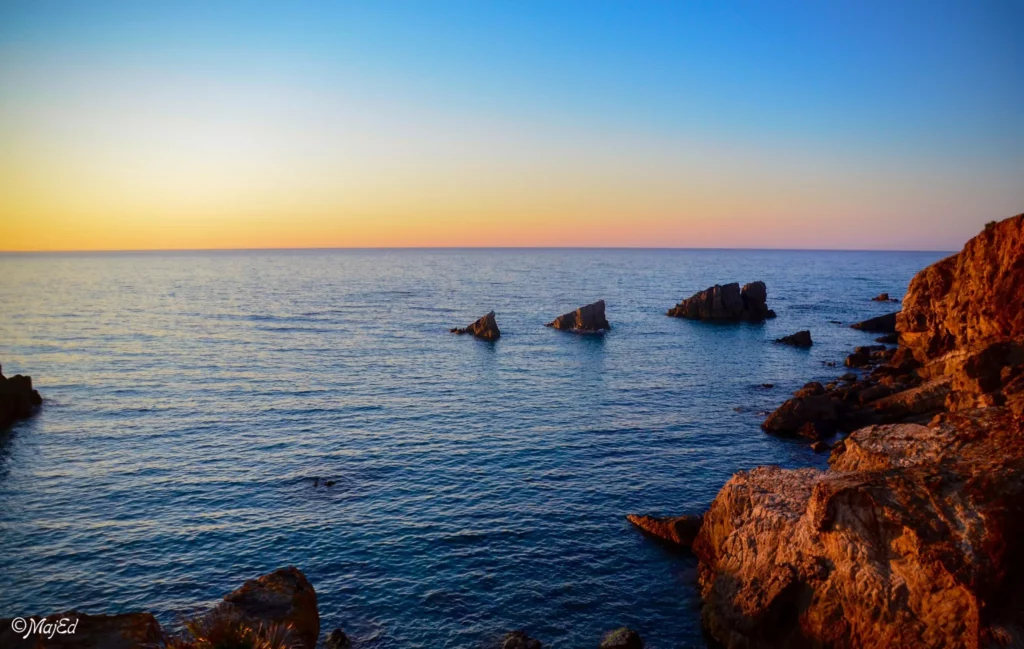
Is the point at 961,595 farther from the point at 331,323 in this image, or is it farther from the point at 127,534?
the point at 331,323

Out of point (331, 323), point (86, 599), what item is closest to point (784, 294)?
point (331, 323)

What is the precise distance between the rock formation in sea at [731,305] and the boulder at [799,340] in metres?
21.4

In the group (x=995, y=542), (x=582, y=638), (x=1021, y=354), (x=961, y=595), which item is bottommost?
(x=582, y=638)

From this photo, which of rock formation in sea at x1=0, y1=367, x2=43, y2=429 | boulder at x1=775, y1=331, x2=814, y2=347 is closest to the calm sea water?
rock formation in sea at x1=0, y1=367, x2=43, y2=429

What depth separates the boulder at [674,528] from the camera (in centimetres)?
3362

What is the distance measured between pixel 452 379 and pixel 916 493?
53.8 m

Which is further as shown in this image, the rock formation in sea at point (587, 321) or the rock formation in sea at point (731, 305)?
the rock formation in sea at point (731, 305)

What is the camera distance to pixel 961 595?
1920 centimetres

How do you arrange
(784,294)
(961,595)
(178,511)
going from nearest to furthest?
(961,595) < (178,511) < (784,294)

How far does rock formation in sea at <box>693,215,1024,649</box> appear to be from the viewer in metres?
19.3

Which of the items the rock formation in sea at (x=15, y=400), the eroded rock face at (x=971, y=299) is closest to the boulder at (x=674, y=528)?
the eroded rock face at (x=971, y=299)

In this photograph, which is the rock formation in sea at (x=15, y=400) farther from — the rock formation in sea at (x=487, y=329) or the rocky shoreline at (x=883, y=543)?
the rock formation in sea at (x=487, y=329)
